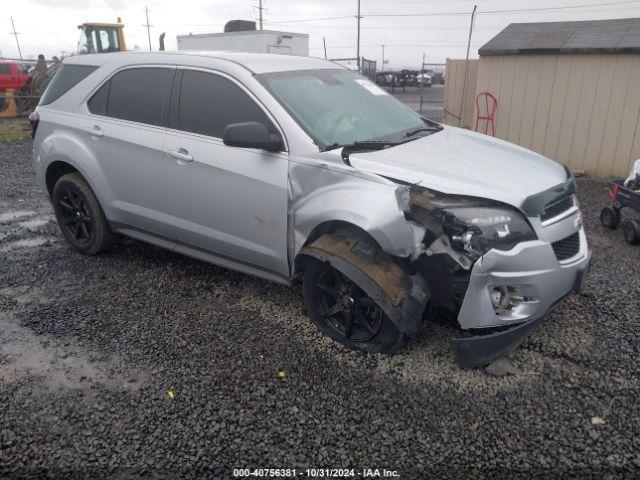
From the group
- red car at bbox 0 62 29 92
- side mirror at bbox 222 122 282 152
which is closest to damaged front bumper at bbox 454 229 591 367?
side mirror at bbox 222 122 282 152

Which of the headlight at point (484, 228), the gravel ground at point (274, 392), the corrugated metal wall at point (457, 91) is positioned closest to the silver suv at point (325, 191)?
the headlight at point (484, 228)

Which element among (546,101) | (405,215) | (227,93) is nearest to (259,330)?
(405,215)

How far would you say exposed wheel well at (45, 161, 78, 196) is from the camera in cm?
486

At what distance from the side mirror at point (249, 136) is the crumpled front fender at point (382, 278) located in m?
0.77

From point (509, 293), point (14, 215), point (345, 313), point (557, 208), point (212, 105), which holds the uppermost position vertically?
point (212, 105)

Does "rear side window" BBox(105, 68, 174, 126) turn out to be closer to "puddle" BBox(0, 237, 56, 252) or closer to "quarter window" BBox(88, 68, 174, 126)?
"quarter window" BBox(88, 68, 174, 126)

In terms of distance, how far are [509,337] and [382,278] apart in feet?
2.64

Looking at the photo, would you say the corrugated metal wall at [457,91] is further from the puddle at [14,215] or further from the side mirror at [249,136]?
the puddle at [14,215]

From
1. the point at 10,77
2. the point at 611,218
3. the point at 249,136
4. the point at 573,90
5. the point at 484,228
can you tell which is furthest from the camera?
the point at 10,77

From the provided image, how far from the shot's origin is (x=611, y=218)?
581 centimetres

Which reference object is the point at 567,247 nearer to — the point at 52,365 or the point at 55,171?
the point at 52,365

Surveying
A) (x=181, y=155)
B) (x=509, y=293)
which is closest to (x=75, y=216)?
(x=181, y=155)

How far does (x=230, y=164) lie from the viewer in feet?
11.9

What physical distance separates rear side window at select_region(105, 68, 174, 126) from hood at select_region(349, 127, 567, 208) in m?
1.83
